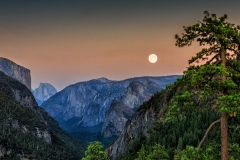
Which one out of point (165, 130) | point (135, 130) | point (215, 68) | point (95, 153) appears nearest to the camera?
point (215, 68)

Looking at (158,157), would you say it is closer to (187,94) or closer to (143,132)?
(187,94)

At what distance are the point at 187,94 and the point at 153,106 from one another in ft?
529

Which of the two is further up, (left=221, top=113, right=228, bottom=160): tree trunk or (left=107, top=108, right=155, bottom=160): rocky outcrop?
(left=221, top=113, right=228, bottom=160): tree trunk

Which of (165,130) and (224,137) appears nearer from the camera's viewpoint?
(224,137)

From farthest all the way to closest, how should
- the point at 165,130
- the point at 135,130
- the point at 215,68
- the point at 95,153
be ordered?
the point at 135,130 → the point at 165,130 → the point at 95,153 → the point at 215,68

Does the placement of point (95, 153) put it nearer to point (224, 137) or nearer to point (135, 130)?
point (224, 137)

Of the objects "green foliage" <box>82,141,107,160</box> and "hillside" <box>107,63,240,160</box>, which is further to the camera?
"hillside" <box>107,63,240,160</box>

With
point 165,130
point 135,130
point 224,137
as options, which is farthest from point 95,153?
point 135,130

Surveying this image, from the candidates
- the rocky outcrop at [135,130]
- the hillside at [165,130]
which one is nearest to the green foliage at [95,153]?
the hillside at [165,130]

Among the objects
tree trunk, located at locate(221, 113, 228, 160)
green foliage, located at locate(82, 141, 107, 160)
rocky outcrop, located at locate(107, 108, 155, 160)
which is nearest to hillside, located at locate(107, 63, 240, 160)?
rocky outcrop, located at locate(107, 108, 155, 160)

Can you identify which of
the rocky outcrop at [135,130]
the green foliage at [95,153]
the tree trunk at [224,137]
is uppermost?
the tree trunk at [224,137]

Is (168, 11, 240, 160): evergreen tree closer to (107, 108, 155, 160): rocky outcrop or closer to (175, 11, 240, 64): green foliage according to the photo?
(175, 11, 240, 64): green foliage

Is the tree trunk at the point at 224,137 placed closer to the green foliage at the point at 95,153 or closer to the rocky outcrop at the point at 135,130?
the green foliage at the point at 95,153

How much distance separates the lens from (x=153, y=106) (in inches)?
7101
